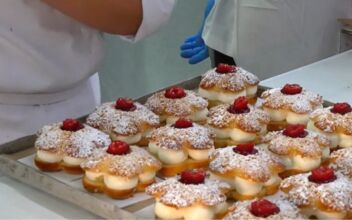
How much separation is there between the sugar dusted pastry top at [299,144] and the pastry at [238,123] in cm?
7

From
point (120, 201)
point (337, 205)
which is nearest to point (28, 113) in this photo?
point (120, 201)

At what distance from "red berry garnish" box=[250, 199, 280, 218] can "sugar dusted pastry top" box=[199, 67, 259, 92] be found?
565 mm

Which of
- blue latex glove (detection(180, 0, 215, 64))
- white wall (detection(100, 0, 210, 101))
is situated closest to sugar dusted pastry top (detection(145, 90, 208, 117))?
blue latex glove (detection(180, 0, 215, 64))

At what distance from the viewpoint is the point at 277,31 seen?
233cm

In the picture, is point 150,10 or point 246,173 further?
point 150,10

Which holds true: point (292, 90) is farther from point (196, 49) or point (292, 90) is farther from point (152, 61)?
point (152, 61)

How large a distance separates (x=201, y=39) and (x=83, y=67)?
1.04 m

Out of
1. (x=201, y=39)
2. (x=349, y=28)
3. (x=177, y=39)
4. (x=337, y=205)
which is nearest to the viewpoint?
(x=337, y=205)

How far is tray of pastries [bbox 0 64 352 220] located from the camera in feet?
3.83

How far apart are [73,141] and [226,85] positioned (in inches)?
16.2

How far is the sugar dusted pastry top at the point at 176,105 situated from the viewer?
1.55m

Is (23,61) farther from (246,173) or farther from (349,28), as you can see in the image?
(349,28)

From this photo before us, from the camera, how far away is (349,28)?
221cm

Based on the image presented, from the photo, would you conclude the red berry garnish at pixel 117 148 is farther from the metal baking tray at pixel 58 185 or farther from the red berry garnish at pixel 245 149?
the red berry garnish at pixel 245 149
